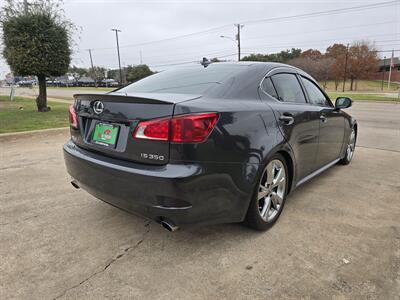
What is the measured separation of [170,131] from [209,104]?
0.38 m

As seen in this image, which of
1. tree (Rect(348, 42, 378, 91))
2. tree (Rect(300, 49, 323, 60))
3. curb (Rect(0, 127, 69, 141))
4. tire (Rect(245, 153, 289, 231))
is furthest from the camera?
tree (Rect(300, 49, 323, 60))

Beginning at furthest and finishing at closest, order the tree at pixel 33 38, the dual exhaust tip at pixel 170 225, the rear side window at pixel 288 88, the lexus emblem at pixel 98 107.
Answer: the tree at pixel 33 38, the rear side window at pixel 288 88, the lexus emblem at pixel 98 107, the dual exhaust tip at pixel 170 225

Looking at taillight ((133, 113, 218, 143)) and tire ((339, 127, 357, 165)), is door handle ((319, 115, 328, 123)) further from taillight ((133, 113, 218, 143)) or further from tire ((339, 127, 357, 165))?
taillight ((133, 113, 218, 143))

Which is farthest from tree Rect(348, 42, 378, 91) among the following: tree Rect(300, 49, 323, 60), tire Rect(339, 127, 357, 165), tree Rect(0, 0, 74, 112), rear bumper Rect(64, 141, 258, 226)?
rear bumper Rect(64, 141, 258, 226)

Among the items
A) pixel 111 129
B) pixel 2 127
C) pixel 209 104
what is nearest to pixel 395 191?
pixel 209 104

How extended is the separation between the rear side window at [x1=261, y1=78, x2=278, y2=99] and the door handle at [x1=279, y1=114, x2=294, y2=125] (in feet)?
0.74

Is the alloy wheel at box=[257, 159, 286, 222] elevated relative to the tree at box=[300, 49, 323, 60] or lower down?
lower down

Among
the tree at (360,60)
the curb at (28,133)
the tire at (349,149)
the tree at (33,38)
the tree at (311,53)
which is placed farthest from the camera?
the tree at (311,53)

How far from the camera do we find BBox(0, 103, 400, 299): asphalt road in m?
2.12

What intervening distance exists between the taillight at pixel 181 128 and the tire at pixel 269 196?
0.70 meters

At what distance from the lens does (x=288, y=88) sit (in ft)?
10.9

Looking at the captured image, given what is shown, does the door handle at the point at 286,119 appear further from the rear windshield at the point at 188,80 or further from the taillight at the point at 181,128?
the taillight at the point at 181,128

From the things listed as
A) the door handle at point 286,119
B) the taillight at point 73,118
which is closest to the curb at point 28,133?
the taillight at point 73,118

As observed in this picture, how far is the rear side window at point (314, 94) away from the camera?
374cm
